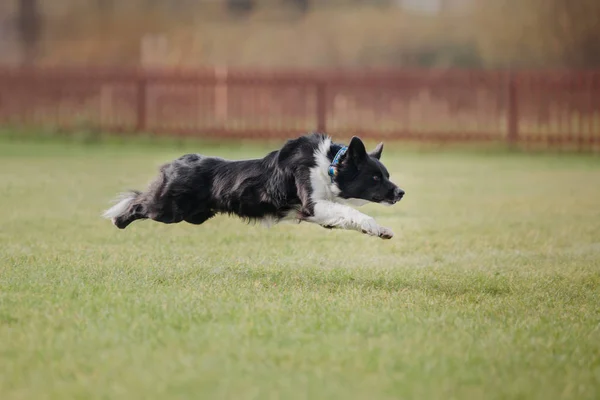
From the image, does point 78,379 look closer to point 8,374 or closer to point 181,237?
point 8,374

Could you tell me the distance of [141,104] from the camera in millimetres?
23656

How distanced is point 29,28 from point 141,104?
2101 cm

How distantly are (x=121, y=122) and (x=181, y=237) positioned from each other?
1618 cm

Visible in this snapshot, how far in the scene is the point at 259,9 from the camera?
43.3 m

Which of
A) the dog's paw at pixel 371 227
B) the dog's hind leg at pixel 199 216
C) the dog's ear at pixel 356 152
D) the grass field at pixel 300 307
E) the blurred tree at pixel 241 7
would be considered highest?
the blurred tree at pixel 241 7

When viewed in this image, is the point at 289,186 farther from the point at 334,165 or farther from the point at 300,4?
the point at 300,4

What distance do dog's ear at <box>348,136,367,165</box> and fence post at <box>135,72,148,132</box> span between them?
1723cm

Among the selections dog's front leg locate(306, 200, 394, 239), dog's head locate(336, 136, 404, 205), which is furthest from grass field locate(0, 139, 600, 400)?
dog's head locate(336, 136, 404, 205)

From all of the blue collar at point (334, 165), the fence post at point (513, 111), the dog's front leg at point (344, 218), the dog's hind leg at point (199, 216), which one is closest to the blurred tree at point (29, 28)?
the fence post at point (513, 111)

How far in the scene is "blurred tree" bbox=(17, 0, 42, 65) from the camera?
41844 millimetres

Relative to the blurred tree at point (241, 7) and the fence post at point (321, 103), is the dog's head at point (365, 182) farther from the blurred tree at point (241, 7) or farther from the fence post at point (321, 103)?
the blurred tree at point (241, 7)

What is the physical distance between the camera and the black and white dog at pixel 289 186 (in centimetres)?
678

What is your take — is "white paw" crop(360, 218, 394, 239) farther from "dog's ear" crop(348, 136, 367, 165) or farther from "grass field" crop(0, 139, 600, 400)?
"dog's ear" crop(348, 136, 367, 165)

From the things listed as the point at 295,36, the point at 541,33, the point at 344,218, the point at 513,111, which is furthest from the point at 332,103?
the point at 541,33
